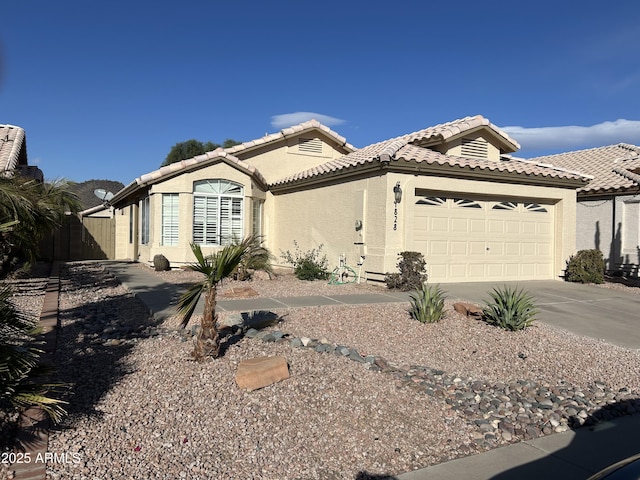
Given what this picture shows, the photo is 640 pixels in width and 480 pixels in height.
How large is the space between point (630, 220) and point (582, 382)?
39.3 ft

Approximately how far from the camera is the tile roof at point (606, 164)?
53.7ft

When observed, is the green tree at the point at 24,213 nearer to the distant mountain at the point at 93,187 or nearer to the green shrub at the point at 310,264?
the green shrub at the point at 310,264

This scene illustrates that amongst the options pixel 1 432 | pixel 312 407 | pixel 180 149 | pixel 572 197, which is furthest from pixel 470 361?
pixel 180 149

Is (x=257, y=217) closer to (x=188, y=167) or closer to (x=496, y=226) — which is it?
(x=188, y=167)

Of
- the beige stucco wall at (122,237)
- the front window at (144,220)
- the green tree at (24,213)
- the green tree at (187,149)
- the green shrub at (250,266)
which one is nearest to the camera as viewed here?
the green tree at (24,213)

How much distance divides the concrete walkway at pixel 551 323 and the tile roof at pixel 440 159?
307 centimetres

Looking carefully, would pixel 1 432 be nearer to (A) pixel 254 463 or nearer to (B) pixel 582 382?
(A) pixel 254 463

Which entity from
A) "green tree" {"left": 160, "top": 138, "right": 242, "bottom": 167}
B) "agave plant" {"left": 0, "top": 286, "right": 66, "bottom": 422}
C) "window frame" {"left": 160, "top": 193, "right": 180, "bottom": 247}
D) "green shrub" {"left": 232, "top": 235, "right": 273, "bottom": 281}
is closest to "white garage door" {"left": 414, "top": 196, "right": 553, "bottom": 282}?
"green shrub" {"left": 232, "top": 235, "right": 273, "bottom": 281}

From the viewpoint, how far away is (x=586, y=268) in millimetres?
14641

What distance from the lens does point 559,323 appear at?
9.12 m

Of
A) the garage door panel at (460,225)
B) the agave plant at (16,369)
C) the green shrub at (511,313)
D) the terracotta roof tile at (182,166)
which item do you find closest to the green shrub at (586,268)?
the garage door panel at (460,225)

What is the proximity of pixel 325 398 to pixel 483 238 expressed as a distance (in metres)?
10.3

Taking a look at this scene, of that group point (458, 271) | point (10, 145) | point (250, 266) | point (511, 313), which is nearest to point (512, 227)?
point (458, 271)

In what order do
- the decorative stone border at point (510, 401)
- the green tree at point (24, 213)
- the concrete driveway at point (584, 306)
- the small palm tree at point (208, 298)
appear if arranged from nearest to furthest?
the decorative stone border at point (510, 401), the small palm tree at point (208, 298), the green tree at point (24, 213), the concrete driveway at point (584, 306)
